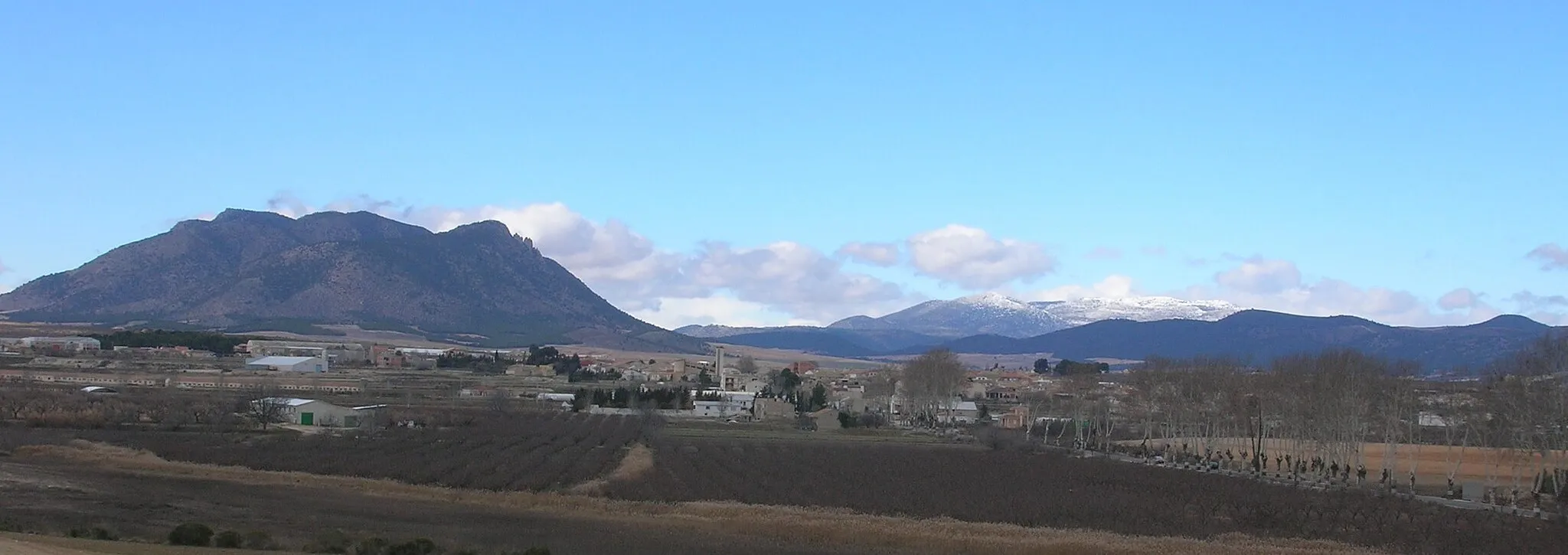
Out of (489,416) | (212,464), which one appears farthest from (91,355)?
(212,464)

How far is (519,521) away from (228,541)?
11.4 meters

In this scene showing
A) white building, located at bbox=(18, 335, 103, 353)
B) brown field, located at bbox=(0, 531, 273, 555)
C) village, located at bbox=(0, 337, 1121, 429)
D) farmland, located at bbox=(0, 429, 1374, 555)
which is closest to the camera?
brown field, located at bbox=(0, 531, 273, 555)

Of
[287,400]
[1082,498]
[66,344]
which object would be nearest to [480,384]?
[287,400]

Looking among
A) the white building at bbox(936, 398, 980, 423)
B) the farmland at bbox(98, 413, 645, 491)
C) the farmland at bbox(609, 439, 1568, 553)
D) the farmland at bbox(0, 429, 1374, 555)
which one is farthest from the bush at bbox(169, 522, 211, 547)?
the white building at bbox(936, 398, 980, 423)

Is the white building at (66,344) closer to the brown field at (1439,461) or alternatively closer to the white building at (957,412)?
the white building at (957,412)

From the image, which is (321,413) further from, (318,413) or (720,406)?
(720,406)

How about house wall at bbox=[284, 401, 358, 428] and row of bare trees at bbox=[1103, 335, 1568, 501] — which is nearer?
row of bare trees at bbox=[1103, 335, 1568, 501]

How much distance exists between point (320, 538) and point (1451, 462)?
69326 millimetres

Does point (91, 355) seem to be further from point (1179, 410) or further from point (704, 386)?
point (1179, 410)

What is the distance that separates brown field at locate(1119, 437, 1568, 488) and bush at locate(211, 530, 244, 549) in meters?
51.2

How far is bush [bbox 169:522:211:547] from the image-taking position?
1221 inches

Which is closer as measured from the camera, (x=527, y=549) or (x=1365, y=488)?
(x=527, y=549)

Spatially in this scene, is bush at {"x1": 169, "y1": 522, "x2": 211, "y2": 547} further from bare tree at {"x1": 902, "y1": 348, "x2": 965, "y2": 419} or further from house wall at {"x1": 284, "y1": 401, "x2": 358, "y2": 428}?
bare tree at {"x1": 902, "y1": 348, "x2": 965, "y2": 419}

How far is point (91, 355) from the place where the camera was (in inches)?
6088
